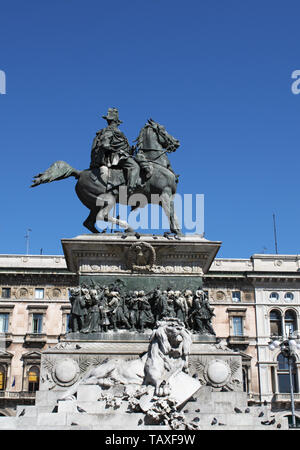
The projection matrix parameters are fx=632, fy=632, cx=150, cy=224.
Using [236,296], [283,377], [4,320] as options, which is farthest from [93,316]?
[236,296]

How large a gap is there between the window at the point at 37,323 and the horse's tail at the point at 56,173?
3978 cm

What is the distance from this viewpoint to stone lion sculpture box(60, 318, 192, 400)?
44.5ft

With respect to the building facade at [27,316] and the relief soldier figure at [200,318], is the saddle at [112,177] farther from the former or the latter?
the building facade at [27,316]

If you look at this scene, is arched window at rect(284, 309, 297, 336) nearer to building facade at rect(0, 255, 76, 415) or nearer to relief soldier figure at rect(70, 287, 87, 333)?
building facade at rect(0, 255, 76, 415)

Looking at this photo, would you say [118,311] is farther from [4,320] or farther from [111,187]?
[4,320]

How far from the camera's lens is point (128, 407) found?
12.8 meters

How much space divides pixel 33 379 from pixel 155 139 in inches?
1577

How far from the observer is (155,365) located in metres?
13.5

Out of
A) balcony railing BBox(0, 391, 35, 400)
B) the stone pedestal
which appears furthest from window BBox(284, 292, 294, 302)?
the stone pedestal

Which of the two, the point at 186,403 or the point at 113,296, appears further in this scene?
the point at 113,296

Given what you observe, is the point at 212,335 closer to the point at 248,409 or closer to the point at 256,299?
the point at 248,409

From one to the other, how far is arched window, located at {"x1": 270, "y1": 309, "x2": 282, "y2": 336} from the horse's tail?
4221 centimetres
